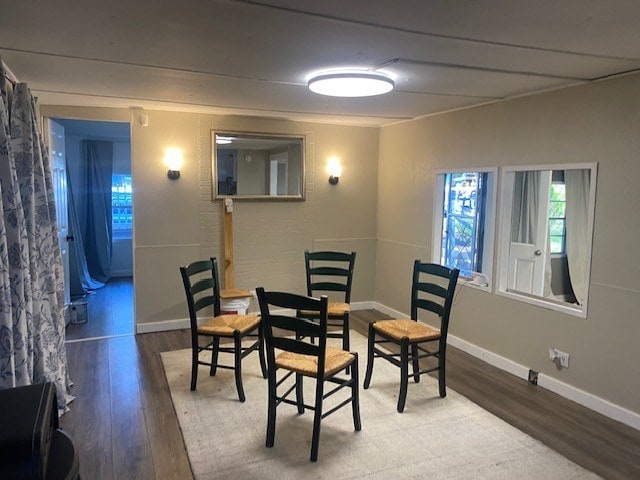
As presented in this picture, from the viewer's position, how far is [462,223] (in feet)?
15.8

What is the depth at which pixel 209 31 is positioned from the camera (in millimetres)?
2051

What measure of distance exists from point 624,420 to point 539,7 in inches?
102

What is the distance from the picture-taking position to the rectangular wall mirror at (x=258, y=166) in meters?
4.75

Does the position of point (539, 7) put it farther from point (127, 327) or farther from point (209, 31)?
point (127, 327)

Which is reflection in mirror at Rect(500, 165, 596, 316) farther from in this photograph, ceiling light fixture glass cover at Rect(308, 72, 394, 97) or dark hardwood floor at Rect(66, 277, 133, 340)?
dark hardwood floor at Rect(66, 277, 133, 340)

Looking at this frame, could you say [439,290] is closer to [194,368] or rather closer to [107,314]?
[194,368]

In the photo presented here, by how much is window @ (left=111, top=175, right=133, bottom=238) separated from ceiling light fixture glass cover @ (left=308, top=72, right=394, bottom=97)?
16.8 ft

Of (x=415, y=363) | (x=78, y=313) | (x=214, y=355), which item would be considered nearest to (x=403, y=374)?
(x=415, y=363)

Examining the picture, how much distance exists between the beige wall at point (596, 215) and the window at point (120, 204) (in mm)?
4746

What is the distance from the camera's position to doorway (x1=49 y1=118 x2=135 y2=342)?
624 centimetres

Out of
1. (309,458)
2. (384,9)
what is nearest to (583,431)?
(309,458)

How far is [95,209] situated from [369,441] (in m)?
5.83

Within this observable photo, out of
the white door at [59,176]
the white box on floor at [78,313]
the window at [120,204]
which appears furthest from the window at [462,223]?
the window at [120,204]

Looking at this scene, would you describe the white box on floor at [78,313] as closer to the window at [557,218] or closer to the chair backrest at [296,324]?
the chair backrest at [296,324]
